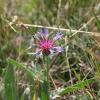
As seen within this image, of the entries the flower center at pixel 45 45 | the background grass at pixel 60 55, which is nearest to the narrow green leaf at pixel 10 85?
the background grass at pixel 60 55

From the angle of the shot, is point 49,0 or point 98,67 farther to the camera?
point 49,0

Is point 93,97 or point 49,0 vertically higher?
point 49,0

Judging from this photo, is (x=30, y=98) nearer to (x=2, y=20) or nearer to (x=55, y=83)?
(x=55, y=83)

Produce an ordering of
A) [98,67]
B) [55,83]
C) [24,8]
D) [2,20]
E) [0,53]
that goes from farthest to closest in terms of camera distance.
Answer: [24,8]
[2,20]
[0,53]
[55,83]
[98,67]

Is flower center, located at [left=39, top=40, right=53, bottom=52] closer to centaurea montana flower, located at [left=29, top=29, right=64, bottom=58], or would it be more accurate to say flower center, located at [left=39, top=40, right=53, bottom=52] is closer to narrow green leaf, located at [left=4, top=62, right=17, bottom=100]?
centaurea montana flower, located at [left=29, top=29, right=64, bottom=58]

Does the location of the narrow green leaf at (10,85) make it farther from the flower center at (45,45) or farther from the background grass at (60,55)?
the flower center at (45,45)

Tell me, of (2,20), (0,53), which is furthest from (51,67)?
(2,20)

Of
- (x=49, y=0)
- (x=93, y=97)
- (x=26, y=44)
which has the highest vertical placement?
(x=49, y=0)
